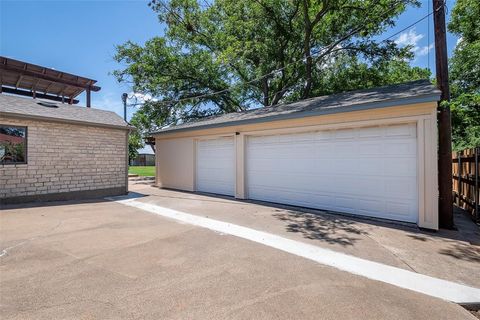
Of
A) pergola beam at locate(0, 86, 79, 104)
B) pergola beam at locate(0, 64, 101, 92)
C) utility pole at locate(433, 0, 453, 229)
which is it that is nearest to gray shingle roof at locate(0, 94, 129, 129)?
pergola beam at locate(0, 64, 101, 92)

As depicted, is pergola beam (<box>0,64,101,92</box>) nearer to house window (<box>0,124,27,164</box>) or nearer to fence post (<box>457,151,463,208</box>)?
house window (<box>0,124,27,164</box>)

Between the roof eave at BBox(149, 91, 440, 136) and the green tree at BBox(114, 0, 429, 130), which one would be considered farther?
the green tree at BBox(114, 0, 429, 130)

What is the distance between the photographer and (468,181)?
751 centimetres

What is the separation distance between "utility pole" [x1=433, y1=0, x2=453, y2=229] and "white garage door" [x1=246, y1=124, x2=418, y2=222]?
612mm

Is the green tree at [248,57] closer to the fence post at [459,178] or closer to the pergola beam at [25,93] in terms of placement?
the pergola beam at [25,93]

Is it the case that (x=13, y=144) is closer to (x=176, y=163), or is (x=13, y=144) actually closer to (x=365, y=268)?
(x=176, y=163)

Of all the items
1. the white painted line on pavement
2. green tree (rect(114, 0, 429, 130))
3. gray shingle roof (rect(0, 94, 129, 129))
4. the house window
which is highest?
green tree (rect(114, 0, 429, 130))

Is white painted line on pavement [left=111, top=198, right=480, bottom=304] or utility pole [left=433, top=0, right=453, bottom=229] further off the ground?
utility pole [left=433, top=0, right=453, bottom=229]

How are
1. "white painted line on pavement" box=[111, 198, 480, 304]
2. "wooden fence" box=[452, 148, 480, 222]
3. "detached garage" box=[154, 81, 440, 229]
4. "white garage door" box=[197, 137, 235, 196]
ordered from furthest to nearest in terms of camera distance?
"white garage door" box=[197, 137, 235, 196], "wooden fence" box=[452, 148, 480, 222], "detached garage" box=[154, 81, 440, 229], "white painted line on pavement" box=[111, 198, 480, 304]

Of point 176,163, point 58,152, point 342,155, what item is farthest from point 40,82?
point 342,155

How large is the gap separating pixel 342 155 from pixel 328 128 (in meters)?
0.87

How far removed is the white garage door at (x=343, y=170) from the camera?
600 centimetres

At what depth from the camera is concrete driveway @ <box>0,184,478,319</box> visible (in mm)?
2523

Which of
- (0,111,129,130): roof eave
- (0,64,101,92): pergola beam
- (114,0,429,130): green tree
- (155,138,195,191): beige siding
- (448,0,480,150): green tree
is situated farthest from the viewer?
(114,0,429,130): green tree
